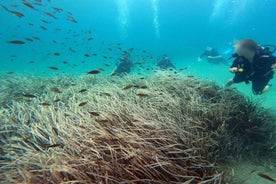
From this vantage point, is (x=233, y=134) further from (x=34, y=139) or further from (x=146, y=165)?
(x=34, y=139)

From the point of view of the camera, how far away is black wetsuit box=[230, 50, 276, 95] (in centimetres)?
531

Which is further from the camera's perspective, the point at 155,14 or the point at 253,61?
the point at 155,14

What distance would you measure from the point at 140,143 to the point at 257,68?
4.73m

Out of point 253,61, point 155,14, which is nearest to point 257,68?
point 253,61

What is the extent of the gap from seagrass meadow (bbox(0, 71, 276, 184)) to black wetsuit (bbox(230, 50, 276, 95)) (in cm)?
116

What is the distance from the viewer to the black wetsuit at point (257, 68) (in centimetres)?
531

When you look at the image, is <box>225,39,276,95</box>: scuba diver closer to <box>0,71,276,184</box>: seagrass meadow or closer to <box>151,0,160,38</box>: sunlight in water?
<box>0,71,276,184</box>: seagrass meadow

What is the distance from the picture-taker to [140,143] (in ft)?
8.34

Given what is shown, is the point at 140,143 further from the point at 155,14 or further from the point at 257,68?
the point at 155,14

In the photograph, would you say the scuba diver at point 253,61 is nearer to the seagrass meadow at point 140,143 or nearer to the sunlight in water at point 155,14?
the seagrass meadow at point 140,143

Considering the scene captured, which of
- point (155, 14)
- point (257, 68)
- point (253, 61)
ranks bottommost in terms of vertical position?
point (257, 68)

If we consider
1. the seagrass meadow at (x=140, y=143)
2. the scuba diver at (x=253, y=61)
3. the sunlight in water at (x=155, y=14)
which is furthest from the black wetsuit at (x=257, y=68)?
the sunlight in water at (x=155, y=14)

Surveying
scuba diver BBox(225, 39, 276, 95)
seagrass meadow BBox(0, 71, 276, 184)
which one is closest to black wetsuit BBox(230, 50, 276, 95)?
scuba diver BBox(225, 39, 276, 95)

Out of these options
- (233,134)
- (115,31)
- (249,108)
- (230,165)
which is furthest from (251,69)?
(115,31)
